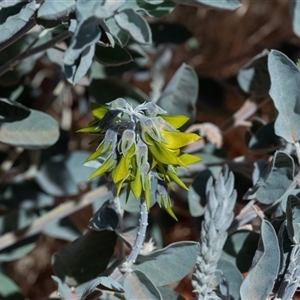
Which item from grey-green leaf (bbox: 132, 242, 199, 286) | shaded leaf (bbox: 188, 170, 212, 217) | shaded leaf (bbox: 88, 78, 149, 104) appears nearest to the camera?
grey-green leaf (bbox: 132, 242, 199, 286)

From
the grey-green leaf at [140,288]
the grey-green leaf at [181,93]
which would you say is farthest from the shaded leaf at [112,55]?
the grey-green leaf at [140,288]

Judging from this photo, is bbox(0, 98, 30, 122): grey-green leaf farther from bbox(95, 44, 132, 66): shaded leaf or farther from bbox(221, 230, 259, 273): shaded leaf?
bbox(221, 230, 259, 273): shaded leaf

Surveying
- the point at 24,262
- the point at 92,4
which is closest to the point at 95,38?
the point at 92,4

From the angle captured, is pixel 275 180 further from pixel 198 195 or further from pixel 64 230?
pixel 64 230

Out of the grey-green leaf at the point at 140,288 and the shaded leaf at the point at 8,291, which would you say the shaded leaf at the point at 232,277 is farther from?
the shaded leaf at the point at 8,291

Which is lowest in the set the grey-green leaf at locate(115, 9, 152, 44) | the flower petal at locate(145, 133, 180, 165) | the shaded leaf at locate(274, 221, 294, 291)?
the shaded leaf at locate(274, 221, 294, 291)

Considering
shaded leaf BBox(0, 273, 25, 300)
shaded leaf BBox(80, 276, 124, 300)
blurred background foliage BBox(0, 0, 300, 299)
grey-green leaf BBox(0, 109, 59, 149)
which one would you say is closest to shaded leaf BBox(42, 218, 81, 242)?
blurred background foliage BBox(0, 0, 300, 299)

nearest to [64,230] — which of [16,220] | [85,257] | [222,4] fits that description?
[16,220]
